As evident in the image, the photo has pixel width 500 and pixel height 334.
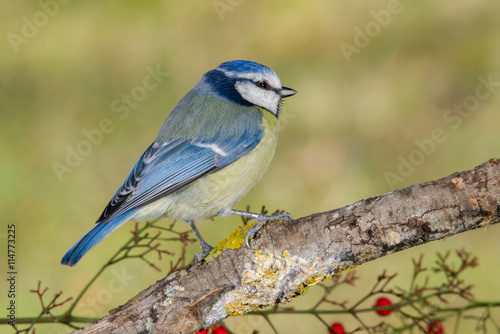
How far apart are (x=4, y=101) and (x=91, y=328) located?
202 cm

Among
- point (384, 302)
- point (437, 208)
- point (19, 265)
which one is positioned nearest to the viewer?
point (437, 208)

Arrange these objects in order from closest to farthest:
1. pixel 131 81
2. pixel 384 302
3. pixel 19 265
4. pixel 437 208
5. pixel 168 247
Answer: pixel 437 208
pixel 384 302
pixel 19 265
pixel 168 247
pixel 131 81

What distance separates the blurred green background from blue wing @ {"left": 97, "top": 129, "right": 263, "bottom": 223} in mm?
1015

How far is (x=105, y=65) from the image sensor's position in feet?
A: 11.5

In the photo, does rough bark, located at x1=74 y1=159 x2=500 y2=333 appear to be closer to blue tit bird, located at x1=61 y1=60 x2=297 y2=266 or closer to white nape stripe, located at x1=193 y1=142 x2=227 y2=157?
blue tit bird, located at x1=61 y1=60 x2=297 y2=266

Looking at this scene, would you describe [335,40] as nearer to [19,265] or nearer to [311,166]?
[311,166]

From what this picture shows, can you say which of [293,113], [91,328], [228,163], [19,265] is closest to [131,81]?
[293,113]
